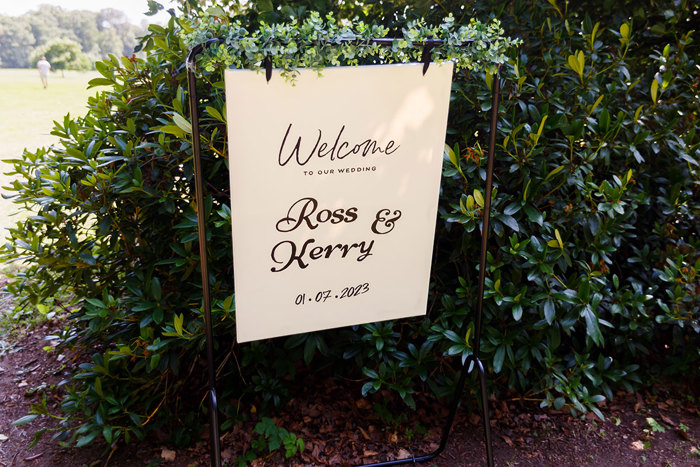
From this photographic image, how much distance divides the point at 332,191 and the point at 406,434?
52.1 inches

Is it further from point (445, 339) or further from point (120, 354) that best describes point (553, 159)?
point (120, 354)

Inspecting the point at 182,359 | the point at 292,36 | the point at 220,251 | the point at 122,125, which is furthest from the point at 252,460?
the point at 292,36

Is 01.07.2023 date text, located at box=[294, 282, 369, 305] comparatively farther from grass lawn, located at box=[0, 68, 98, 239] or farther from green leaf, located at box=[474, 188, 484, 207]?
grass lawn, located at box=[0, 68, 98, 239]

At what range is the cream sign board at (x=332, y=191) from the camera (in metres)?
1.44

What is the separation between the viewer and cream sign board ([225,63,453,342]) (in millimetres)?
1441

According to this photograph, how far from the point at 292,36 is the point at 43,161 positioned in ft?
5.17

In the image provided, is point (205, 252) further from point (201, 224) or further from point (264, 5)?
point (264, 5)

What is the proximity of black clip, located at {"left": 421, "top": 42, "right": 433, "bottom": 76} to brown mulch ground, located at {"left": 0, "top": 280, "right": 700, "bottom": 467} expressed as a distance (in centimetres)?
150

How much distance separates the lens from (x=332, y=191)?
1579 mm

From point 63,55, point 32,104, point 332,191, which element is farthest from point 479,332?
point 32,104

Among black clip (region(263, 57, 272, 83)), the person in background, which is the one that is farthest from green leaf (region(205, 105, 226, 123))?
the person in background

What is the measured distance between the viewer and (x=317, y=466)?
2.18 meters

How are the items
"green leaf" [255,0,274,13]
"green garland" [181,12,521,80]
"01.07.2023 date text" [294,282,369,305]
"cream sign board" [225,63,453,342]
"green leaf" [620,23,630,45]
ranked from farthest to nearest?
"green leaf" [620,23,630,45] < "green leaf" [255,0,274,13] < "01.07.2023 date text" [294,282,369,305] < "cream sign board" [225,63,453,342] < "green garland" [181,12,521,80]

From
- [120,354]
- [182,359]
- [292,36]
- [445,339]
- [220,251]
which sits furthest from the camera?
[182,359]
